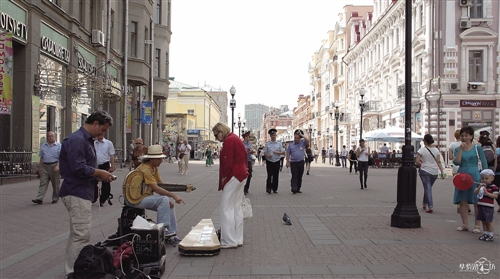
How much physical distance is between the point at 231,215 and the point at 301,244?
3.93 feet

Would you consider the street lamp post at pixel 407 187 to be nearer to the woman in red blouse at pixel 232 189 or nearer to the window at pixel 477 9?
the woman in red blouse at pixel 232 189

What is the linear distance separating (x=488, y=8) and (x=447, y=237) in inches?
1196

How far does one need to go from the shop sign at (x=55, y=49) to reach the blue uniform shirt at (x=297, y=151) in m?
10.9

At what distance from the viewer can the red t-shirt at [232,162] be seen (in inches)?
270

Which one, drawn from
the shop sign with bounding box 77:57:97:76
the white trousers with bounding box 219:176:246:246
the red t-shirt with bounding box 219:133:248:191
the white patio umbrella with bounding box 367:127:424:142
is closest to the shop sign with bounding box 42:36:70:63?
the shop sign with bounding box 77:57:97:76

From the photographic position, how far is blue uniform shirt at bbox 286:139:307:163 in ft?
48.5

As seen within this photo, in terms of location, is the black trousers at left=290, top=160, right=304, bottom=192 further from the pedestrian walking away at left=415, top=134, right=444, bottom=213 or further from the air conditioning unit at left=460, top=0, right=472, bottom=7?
the air conditioning unit at left=460, top=0, right=472, bottom=7

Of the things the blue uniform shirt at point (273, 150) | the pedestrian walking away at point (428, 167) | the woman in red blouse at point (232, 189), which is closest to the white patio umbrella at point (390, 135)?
the blue uniform shirt at point (273, 150)

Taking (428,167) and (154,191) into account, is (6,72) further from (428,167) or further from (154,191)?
(428,167)

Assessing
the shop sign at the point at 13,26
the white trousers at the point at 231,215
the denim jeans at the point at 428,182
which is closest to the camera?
the white trousers at the point at 231,215

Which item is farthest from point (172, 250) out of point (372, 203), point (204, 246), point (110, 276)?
point (372, 203)

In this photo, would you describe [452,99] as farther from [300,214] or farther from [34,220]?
[34,220]

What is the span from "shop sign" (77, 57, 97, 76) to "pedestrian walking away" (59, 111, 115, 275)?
1857 centimetres

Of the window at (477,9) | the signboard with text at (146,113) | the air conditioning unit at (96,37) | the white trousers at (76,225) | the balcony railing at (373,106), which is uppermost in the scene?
the window at (477,9)
